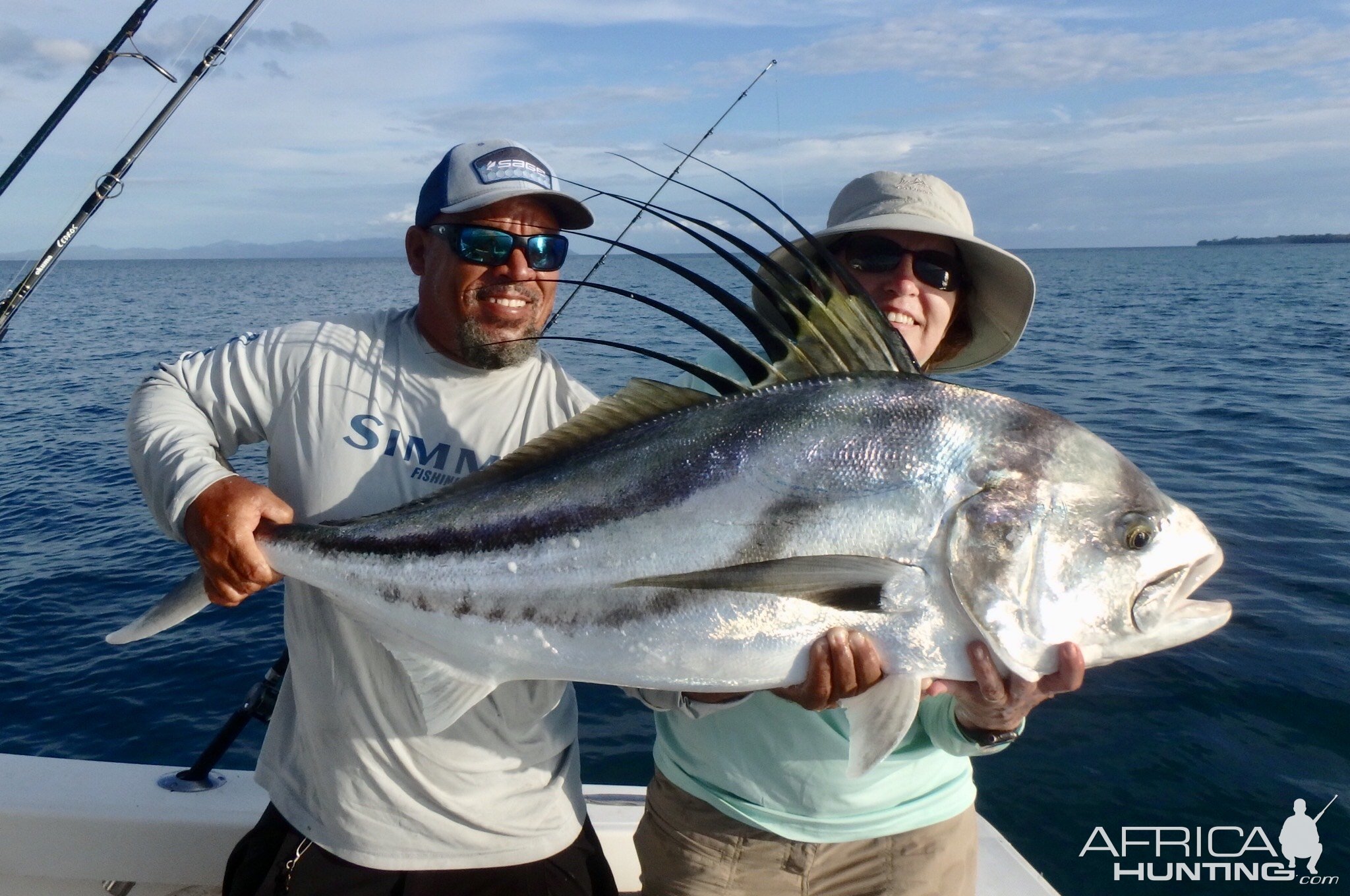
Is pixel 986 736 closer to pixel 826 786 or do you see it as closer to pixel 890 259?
pixel 826 786

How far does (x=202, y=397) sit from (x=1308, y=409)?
17.5 meters

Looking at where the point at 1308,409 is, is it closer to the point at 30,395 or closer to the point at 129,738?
the point at 129,738

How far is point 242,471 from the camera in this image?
39.7 ft

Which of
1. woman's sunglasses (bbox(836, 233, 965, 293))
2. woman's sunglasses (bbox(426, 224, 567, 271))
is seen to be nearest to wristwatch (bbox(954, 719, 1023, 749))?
woman's sunglasses (bbox(836, 233, 965, 293))

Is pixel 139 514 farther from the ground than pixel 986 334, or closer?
closer

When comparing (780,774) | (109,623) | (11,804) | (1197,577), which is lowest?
(109,623)

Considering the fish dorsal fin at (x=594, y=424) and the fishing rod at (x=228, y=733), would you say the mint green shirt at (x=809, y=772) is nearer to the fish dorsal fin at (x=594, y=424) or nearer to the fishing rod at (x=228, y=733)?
the fish dorsal fin at (x=594, y=424)

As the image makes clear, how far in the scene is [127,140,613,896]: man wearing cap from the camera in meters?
2.39

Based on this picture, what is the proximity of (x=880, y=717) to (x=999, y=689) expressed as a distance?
281 mm

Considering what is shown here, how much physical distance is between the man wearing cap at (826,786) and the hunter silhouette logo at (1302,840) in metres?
3.60

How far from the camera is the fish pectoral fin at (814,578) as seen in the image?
2010 mm

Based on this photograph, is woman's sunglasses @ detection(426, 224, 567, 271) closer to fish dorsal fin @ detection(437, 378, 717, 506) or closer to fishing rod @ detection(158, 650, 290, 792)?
fish dorsal fin @ detection(437, 378, 717, 506)

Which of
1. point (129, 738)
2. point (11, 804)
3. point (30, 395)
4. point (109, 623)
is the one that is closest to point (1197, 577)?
point (11, 804)

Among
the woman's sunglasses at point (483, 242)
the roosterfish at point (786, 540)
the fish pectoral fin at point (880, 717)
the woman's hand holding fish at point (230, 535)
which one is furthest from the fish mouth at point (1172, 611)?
the woman's hand holding fish at point (230, 535)
